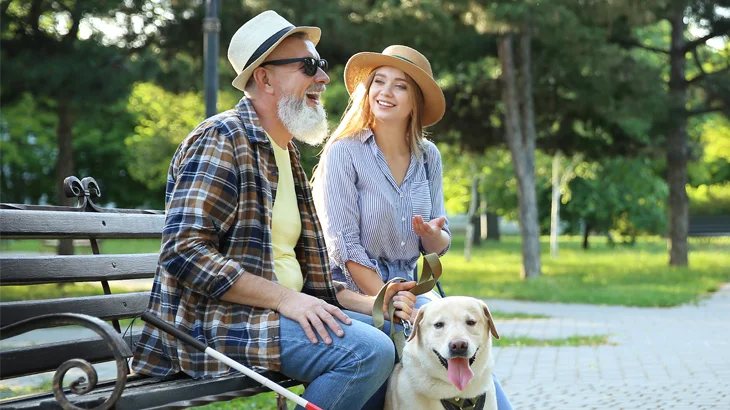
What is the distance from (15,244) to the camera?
43094 millimetres

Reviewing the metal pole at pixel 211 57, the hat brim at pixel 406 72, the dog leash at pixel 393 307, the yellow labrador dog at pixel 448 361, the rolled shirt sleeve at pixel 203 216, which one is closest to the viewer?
the rolled shirt sleeve at pixel 203 216

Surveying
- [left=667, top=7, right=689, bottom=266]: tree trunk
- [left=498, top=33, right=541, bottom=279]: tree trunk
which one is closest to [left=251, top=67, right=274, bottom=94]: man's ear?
[left=498, top=33, right=541, bottom=279]: tree trunk

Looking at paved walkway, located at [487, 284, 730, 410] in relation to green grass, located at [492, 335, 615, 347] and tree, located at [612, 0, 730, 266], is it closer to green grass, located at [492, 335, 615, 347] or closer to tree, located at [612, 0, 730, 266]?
green grass, located at [492, 335, 615, 347]

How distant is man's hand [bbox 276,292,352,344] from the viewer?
3.58 meters

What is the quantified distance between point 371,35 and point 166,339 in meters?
15.2

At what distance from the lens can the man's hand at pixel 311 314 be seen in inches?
141

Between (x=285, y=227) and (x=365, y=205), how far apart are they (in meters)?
0.87

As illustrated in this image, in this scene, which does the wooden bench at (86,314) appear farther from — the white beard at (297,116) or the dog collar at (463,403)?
the white beard at (297,116)

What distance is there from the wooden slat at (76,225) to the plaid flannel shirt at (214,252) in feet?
1.98

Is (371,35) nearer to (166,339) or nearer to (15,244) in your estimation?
(166,339)

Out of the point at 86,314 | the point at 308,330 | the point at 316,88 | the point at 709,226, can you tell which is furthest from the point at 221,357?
the point at 709,226

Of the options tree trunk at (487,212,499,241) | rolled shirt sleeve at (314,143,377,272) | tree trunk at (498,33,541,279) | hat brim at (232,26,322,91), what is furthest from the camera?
tree trunk at (487,212,499,241)

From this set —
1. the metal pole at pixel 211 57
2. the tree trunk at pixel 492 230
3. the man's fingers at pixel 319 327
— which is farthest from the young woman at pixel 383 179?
the tree trunk at pixel 492 230

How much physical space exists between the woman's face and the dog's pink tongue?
5.29ft
